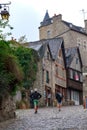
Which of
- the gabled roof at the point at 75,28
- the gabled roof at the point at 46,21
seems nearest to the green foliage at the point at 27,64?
the gabled roof at the point at 75,28

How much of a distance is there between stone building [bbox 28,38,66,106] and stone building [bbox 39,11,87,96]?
458 inches

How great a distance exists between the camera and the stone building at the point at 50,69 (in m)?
55.2

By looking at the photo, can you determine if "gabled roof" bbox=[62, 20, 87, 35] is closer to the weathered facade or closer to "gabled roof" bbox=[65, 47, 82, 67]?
"gabled roof" bbox=[65, 47, 82, 67]

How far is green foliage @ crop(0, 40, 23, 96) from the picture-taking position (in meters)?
23.8

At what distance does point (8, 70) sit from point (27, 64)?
25.8 m

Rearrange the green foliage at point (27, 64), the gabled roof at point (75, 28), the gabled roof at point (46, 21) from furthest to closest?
the gabled roof at point (46, 21) < the gabled roof at point (75, 28) < the green foliage at point (27, 64)

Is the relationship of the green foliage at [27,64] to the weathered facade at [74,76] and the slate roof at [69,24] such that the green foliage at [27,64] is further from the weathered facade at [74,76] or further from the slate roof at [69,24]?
the slate roof at [69,24]

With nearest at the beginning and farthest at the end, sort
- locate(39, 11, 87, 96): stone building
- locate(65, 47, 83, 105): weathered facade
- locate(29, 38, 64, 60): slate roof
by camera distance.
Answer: locate(29, 38, 64, 60): slate roof
locate(65, 47, 83, 105): weathered facade
locate(39, 11, 87, 96): stone building

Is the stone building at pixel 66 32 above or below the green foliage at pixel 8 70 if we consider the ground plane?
above

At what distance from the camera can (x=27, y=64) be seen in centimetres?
5031

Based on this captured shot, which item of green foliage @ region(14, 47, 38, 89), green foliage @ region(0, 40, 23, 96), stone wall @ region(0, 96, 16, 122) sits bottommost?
stone wall @ region(0, 96, 16, 122)

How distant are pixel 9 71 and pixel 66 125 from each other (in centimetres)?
621

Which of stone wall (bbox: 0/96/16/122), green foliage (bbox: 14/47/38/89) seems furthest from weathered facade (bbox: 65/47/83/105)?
stone wall (bbox: 0/96/16/122)

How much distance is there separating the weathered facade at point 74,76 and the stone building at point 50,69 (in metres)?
1.37
